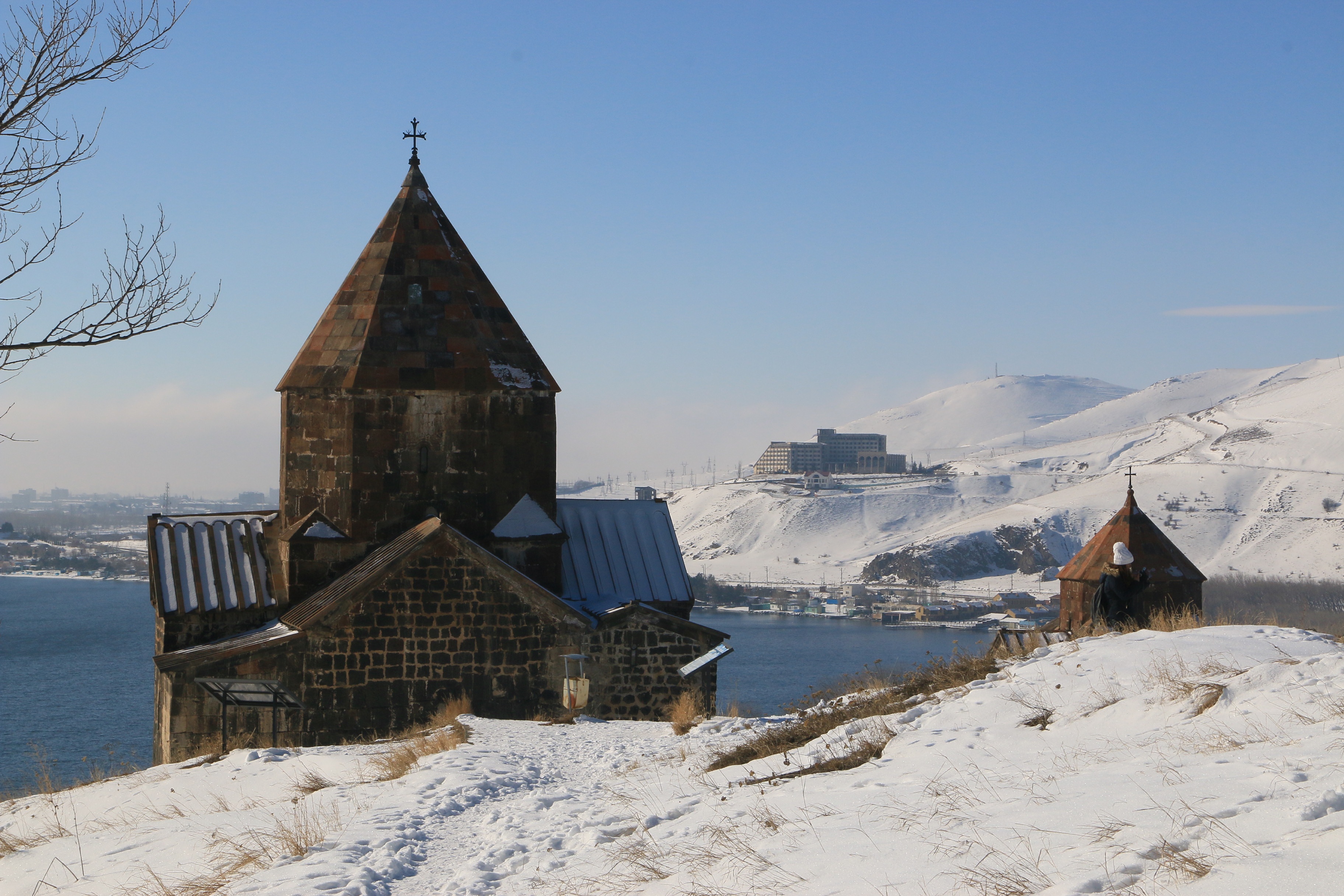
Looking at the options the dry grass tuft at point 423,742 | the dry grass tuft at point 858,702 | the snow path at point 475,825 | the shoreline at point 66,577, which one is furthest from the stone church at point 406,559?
the shoreline at point 66,577

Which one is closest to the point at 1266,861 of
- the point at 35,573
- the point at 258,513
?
the point at 258,513

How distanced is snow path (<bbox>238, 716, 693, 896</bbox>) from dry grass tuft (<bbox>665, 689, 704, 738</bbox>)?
20.5 inches

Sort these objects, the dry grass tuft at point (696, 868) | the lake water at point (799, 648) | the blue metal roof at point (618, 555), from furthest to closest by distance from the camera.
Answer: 1. the lake water at point (799, 648)
2. the blue metal roof at point (618, 555)
3. the dry grass tuft at point (696, 868)

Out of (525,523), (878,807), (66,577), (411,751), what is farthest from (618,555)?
(66,577)

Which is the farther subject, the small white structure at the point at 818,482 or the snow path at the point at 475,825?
the small white structure at the point at 818,482

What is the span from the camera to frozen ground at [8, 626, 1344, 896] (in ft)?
13.1

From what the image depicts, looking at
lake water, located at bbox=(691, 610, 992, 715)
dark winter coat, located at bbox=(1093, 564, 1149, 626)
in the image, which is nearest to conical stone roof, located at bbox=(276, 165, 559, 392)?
dark winter coat, located at bbox=(1093, 564, 1149, 626)

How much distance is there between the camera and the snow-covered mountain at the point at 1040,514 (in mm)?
119750

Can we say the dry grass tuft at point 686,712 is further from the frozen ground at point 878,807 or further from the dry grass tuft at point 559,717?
the dry grass tuft at point 559,717

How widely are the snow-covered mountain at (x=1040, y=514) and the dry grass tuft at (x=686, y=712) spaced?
4127 inches

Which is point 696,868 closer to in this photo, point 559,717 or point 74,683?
point 559,717

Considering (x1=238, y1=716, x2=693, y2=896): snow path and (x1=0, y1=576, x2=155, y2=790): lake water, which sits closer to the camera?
(x1=238, y1=716, x2=693, y2=896): snow path

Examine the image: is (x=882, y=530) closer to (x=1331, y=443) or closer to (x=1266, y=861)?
(x=1331, y=443)

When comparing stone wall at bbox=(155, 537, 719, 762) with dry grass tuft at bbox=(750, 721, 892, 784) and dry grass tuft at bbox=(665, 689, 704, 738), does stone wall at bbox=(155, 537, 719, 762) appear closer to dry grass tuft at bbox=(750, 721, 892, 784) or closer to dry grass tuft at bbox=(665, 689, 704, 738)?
dry grass tuft at bbox=(665, 689, 704, 738)
